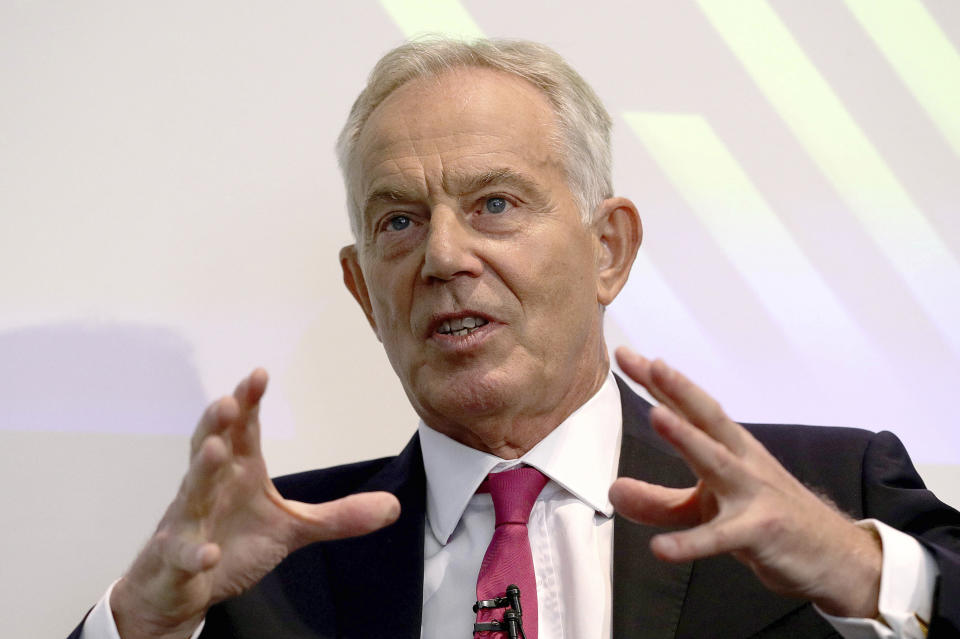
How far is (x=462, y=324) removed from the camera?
229 centimetres

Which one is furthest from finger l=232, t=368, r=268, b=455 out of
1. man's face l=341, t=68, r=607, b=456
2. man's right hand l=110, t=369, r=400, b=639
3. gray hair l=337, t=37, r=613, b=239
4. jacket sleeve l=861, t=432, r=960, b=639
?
jacket sleeve l=861, t=432, r=960, b=639

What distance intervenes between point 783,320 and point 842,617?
3.63 ft

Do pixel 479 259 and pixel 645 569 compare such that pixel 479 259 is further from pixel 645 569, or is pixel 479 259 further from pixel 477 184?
pixel 645 569

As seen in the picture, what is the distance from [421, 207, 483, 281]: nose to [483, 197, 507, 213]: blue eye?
60mm

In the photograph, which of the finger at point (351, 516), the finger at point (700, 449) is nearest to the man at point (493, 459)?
the finger at point (351, 516)

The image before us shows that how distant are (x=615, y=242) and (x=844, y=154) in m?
0.65

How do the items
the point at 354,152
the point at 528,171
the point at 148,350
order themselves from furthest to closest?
the point at 148,350
the point at 354,152
the point at 528,171

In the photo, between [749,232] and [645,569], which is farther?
[749,232]

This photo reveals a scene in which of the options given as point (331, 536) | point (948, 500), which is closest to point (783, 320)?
point (948, 500)

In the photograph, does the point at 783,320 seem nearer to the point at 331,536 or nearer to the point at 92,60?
the point at 331,536

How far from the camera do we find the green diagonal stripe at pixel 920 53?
2793 mm

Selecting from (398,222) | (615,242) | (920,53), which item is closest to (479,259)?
(398,222)

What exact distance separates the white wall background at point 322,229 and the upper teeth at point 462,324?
631mm

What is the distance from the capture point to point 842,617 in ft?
5.72
